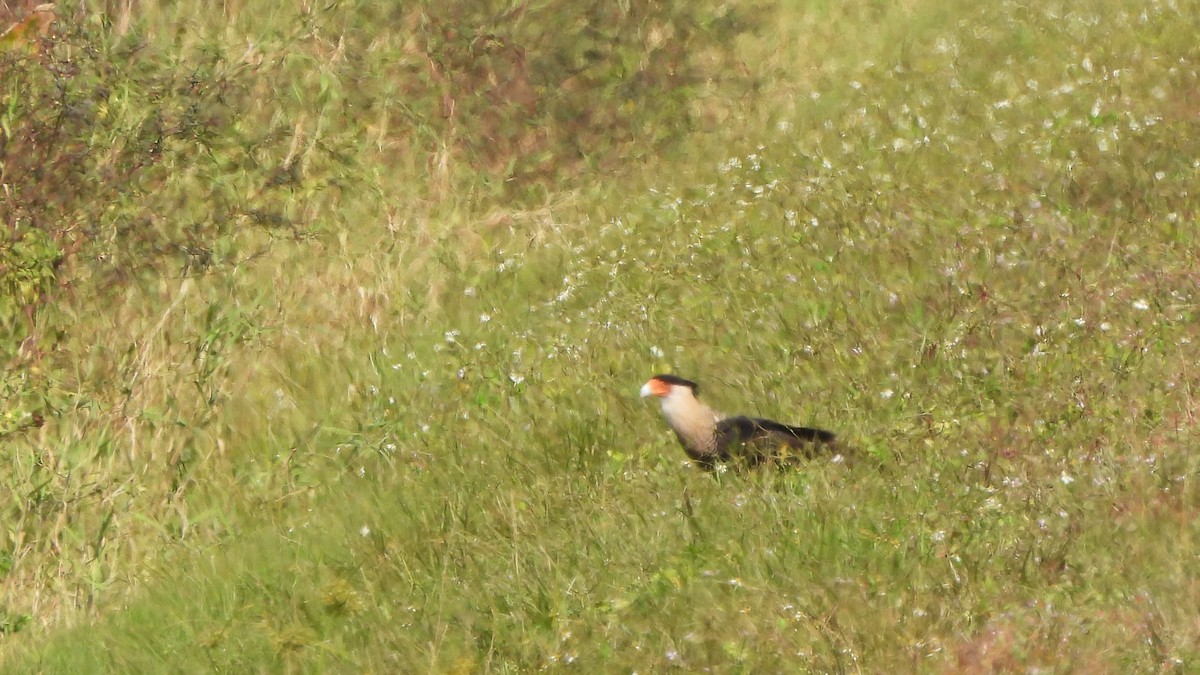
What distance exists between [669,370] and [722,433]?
33.1 inches

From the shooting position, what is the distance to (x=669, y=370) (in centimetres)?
744

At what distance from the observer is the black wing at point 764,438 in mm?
6164

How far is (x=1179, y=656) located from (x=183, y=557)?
4.79 m

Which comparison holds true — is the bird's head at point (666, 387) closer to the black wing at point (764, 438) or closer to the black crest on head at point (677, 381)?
the black crest on head at point (677, 381)

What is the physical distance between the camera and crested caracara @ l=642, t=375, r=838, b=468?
243 inches

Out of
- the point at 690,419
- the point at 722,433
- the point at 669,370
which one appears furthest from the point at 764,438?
the point at 669,370

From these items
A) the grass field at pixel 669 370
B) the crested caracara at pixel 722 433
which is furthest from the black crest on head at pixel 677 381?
the grass field at pixel 669 370

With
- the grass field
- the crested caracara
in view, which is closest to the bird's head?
the crested caracara

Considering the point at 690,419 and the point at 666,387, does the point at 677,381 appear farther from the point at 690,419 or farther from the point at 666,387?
the point at 690,419

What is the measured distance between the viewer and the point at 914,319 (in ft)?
23.6

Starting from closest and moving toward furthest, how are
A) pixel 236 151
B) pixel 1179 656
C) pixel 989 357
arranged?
pixel 1179 656 → pixel 989 357 → pixel 236 151

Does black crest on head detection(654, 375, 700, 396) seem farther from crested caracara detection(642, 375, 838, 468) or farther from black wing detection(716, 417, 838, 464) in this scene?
black wing detection(716, 417, 838, 464)

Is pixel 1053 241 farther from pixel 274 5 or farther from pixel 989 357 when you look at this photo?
pixel 274 5

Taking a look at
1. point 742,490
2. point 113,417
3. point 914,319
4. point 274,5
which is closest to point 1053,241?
point 914,319
